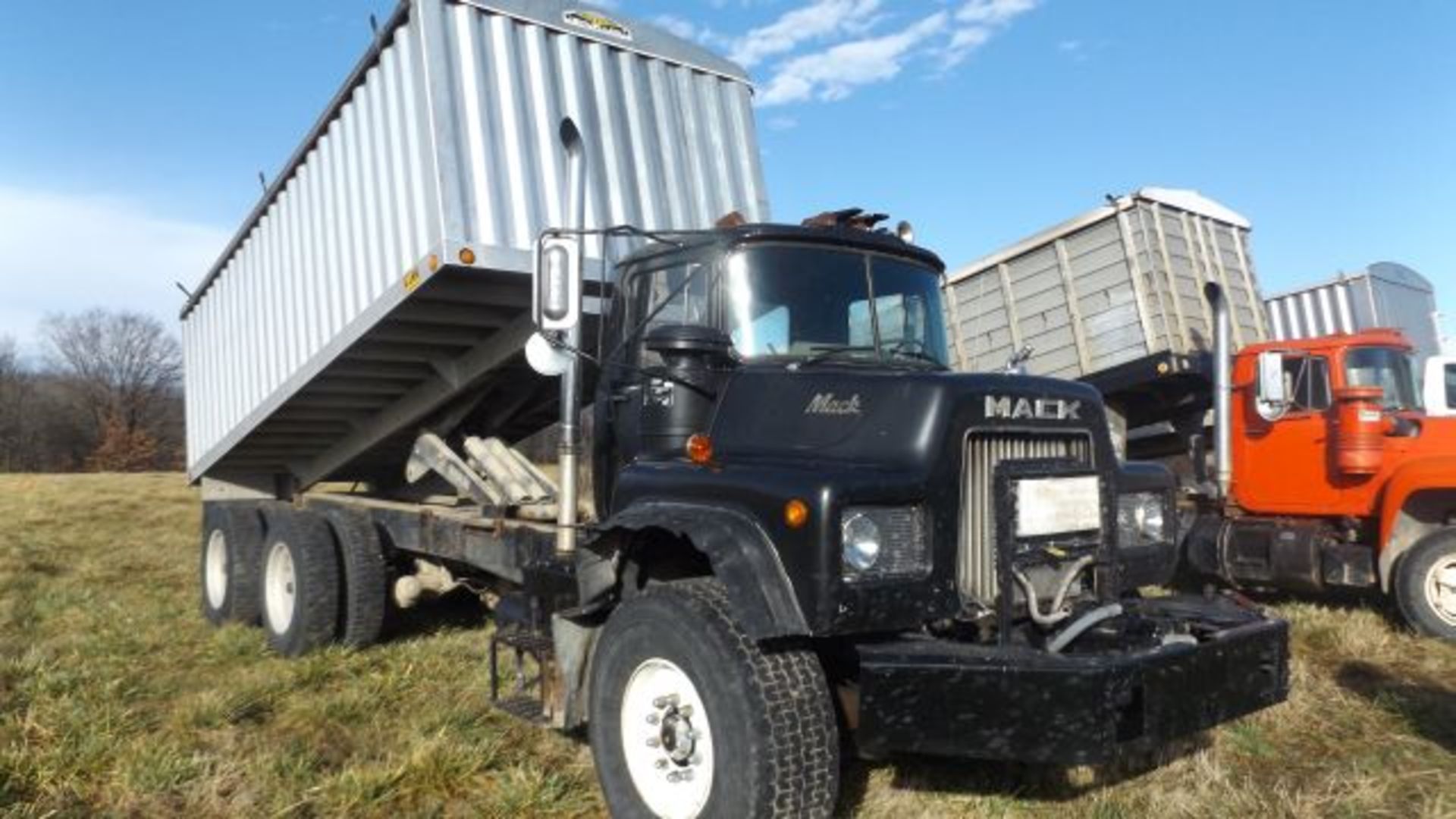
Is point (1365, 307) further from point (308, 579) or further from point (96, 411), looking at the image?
point (96, 411)

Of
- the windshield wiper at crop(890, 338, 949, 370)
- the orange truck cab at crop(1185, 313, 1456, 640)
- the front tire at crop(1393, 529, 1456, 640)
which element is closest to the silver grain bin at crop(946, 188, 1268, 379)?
the orange truck cab at crop(1185, 313, 1456, 640)

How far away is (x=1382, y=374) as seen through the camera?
7895 mm

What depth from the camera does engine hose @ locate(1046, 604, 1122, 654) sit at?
3.14 metres

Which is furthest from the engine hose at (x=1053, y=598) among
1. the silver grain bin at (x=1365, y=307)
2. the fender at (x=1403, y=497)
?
the silver grain bin at (x=1365, y=307)

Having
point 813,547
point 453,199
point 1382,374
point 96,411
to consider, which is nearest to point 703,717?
point 813,547

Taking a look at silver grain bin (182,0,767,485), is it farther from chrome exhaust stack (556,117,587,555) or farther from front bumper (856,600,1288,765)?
front bumper (856,600,1288,765)

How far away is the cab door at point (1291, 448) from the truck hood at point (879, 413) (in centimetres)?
525

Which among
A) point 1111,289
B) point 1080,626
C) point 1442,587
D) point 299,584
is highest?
point 1111,289

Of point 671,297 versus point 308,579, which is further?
point 308,579

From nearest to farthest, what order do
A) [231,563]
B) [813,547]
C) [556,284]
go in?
[813,547], [556,284], [231,563]

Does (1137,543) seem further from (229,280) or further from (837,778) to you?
(229,280)

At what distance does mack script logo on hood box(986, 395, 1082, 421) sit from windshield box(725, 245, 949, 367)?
0.68 meters

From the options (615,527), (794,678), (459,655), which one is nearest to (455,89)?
(615,527)

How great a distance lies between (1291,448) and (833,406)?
617 centimetres
